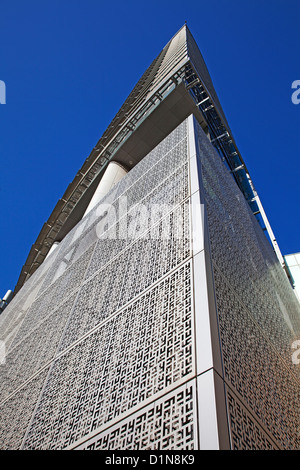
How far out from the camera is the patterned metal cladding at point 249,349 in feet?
7.32

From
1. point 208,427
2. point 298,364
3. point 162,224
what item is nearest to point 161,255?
point 162,224

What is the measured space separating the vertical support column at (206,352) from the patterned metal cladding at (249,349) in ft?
0.43

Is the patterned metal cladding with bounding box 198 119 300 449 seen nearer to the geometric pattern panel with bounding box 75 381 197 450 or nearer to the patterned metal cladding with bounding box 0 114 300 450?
the patterned metal cladding with bounding box 0 114 300 450

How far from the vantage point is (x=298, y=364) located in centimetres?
499

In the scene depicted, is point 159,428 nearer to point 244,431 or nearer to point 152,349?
point 244,431

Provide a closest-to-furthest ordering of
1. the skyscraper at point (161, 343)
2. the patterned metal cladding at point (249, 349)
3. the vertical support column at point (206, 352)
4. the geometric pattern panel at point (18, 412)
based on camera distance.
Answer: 1. the vertical support column at point (206, 352)
2. the skyscraper at point (161, 343)
3. the patterned metal cladding at point (249, 349)
4. the geometric pattern panel at point (18, 412)

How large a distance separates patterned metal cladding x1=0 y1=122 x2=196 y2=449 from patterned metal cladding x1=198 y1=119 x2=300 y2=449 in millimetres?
359

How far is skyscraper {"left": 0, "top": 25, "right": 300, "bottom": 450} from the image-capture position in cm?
213

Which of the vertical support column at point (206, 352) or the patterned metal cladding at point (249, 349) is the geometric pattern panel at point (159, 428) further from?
the patterned metal cladding at point (249, 349)

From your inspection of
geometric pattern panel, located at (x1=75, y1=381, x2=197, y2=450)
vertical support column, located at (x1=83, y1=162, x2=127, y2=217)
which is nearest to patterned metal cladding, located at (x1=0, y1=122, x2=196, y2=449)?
geometric pattern panel, located at (x1=75, y1=381, x2=197, y2=450)

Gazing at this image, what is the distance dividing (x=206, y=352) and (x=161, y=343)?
0.55 meters

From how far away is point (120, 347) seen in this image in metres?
3.03

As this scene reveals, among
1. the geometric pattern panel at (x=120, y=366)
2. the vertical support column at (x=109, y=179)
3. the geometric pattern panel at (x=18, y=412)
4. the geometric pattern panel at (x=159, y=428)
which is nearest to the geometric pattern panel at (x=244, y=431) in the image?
the geometric pattern panel at (x=159, y=428)

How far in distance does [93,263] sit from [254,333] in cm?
320
